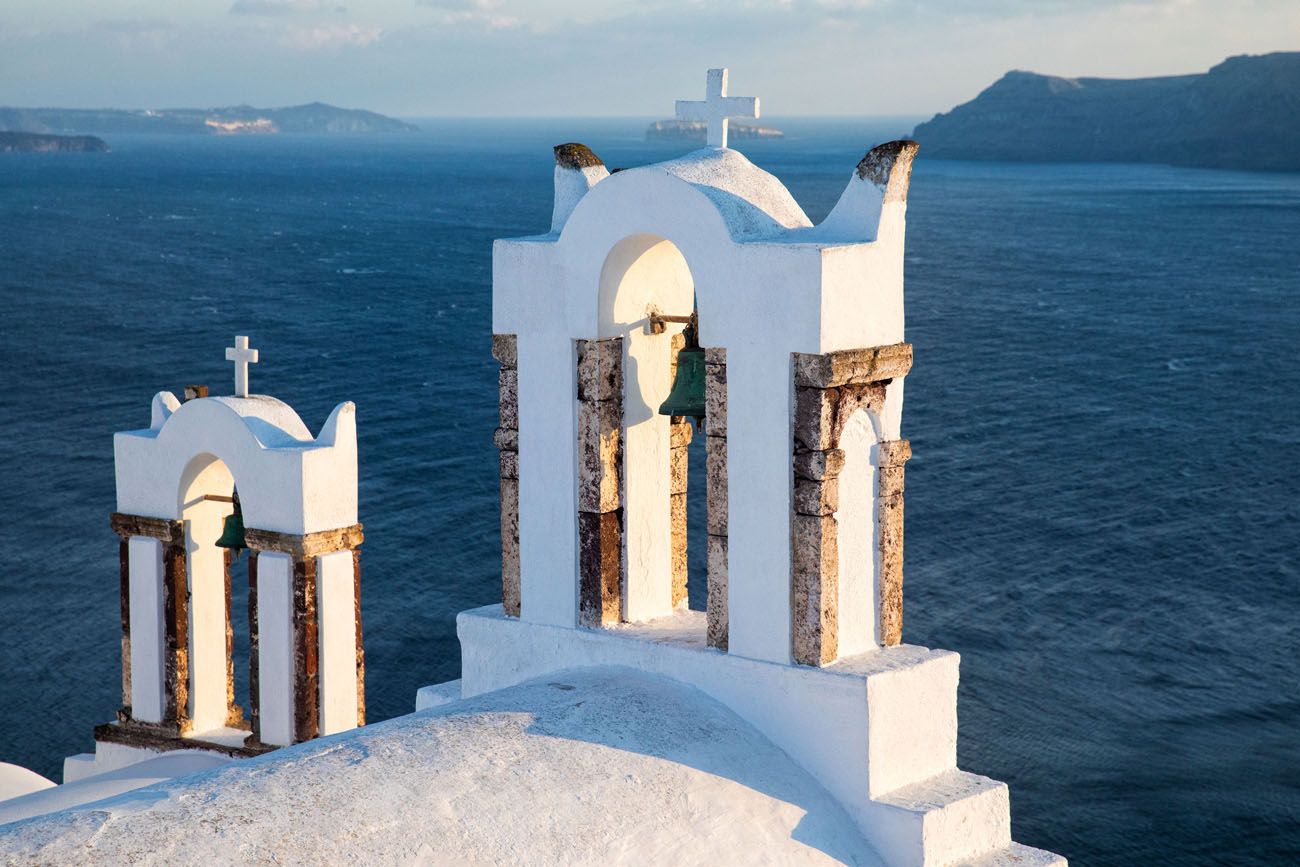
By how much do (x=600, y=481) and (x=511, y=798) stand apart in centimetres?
279

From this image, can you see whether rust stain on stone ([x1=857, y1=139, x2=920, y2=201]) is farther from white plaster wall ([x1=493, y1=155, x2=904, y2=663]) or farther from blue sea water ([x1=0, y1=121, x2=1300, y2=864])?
blue sea water ([x1=0, y1=121, x2=1300, y2=864])

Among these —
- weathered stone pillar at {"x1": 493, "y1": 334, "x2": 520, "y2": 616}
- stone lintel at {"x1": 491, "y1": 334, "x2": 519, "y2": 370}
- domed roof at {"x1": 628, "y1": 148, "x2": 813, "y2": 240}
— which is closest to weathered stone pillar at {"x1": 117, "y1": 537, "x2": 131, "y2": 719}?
weathered stone pillar at {"x1": 493, "y1": 334, "x2": 520, "y2": 616}

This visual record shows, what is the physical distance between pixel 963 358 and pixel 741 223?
196 ft

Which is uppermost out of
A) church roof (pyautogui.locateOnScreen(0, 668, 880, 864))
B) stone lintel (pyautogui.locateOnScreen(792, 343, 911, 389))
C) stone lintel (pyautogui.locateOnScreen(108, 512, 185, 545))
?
stone lintel (pyautogui.locateOnScreen(792, 343, 911, 389))

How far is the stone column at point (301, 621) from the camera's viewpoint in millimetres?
13406

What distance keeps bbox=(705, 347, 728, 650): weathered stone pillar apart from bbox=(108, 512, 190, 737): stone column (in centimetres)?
527

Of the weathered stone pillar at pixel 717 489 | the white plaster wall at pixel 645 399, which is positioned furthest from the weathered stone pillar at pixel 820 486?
the white plaster wall at pixel 645 399

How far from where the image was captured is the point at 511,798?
29.7 ft

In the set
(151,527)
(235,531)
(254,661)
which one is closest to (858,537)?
(254,661)

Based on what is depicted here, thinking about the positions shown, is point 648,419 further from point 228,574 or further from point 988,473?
point 988,473

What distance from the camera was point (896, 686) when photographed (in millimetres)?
10219

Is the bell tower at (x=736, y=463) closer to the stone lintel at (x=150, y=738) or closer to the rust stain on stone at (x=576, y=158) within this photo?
the rust stain on stone at (x=576, y=158)

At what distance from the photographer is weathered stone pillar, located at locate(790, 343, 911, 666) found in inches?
403

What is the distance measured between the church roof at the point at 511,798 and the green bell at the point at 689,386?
65.8 inches
